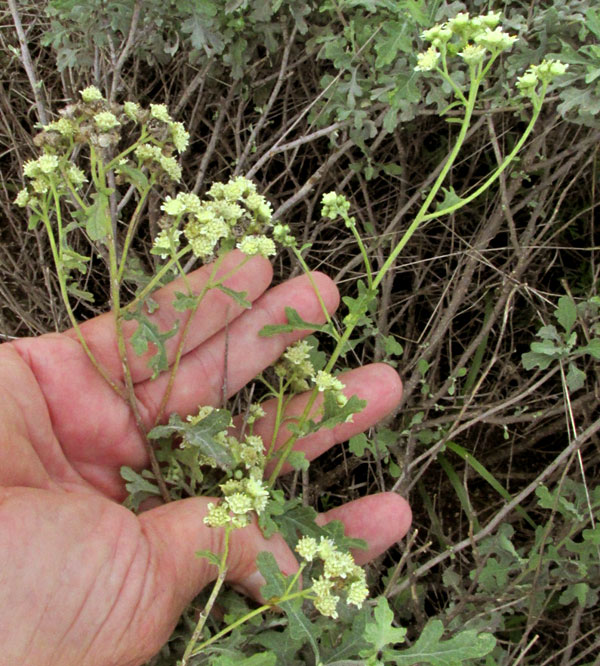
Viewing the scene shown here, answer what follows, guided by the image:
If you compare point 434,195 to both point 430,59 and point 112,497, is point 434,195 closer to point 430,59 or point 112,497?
point 430,59

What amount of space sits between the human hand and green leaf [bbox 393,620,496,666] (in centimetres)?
53

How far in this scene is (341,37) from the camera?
2355 mm

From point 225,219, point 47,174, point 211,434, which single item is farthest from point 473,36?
point 211,434

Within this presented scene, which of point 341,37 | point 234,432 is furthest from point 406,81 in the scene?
Answer: point 234,432

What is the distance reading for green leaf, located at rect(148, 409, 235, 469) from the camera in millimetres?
1896

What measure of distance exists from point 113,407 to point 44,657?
79 cm

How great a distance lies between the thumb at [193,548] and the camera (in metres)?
1.87

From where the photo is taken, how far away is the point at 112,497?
2.26 meters

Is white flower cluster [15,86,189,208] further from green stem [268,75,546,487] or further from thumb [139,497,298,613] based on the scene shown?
thumb [139,497,298,613]

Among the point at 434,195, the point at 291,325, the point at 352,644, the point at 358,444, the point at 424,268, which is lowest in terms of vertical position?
the point at 352,644

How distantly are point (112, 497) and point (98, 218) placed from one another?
107cm

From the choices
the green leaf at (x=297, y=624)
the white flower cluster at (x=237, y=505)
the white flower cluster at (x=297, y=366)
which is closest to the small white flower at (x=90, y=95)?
the white flower cluster at (x=297, y=366)

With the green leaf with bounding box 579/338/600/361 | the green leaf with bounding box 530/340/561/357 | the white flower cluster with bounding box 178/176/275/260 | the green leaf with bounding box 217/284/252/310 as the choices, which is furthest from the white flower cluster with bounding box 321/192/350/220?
the green leaf with bounding box 579/338/600/361

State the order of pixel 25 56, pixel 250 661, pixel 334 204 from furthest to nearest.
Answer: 1. pixel 25 56
2. pixel 334 204
3. pixel 250 661
